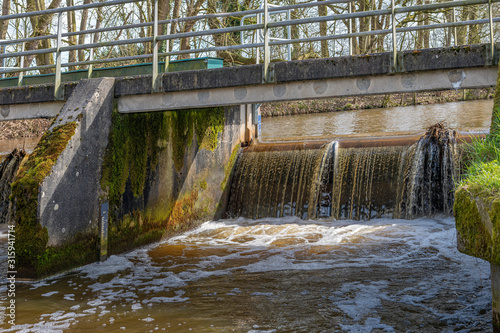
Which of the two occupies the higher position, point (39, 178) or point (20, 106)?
point (20, 106)

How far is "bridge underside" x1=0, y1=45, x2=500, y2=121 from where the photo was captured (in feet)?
22.9

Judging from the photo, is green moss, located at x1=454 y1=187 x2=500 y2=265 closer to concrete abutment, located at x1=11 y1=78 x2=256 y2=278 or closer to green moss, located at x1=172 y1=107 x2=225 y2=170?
concrete abutment, located at x1=11 y1=78 x2=256 y2=278

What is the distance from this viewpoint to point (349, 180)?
1028 cm

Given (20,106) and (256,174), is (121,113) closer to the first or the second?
(20,106)

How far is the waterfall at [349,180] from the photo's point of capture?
31.6ft

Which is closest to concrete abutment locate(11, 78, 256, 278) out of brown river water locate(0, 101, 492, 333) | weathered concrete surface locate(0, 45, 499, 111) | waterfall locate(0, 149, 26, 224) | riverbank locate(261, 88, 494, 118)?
brown river water locate(0, 101, 492, 333)

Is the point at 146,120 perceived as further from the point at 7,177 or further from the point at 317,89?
the point at 7,177

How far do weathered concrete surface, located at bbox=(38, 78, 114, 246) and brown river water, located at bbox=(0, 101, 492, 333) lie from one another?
0.70 metres

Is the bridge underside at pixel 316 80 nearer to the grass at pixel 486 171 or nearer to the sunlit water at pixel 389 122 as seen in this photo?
the grass at pixel 486 171

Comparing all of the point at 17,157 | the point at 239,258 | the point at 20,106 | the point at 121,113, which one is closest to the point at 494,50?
the point at 239,258

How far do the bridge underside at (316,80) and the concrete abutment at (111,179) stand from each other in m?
0.63

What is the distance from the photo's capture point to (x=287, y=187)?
10750 millimetres

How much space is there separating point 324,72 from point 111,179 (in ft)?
11.9

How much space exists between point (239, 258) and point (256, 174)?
11.7ft
